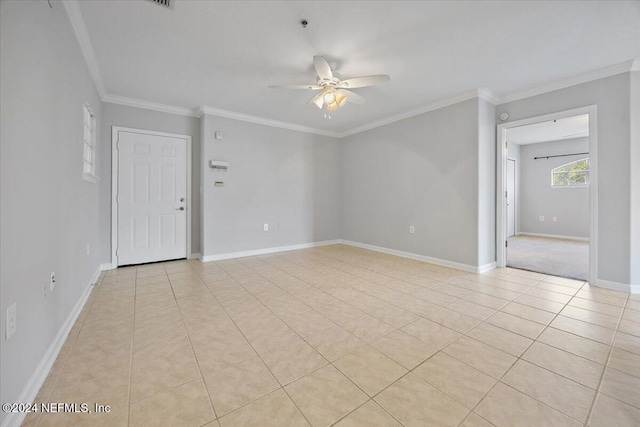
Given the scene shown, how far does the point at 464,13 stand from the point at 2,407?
3.65 metres

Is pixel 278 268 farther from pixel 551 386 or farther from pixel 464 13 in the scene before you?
pixel 464 13

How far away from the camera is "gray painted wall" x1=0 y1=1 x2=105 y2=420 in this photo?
1.20 metres

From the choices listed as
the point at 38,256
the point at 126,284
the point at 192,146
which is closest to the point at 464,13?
the point at 38,256

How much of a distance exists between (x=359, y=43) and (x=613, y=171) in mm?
3229

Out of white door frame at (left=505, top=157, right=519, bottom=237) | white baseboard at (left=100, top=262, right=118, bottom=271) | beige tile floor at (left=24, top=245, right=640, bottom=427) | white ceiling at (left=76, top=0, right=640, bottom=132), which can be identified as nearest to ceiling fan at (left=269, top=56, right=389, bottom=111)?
white ceiling at (left=76, top=0, right=640, bottom=132)

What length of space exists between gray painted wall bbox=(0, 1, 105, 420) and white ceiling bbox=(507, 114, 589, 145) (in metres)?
6.34

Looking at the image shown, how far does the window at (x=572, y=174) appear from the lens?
257 inches

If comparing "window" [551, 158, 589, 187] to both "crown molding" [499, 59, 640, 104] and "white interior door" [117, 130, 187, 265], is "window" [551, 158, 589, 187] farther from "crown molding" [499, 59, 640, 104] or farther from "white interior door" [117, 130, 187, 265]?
"white interior door" [117, 130, 187, 265]

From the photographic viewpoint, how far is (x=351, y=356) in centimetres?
177

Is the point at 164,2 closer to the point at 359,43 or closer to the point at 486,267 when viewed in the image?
the point at 359,43

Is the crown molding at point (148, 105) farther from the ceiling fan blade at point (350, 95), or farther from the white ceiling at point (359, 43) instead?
the ceiling fan blade at point (350, 95)

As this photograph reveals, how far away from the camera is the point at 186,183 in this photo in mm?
4434

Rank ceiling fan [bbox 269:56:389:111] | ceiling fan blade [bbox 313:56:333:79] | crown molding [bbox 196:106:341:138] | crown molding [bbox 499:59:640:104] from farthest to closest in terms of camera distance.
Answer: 1. crown molding [bbox 196:106:341:138]
2. crown molding [bbox 499:59:640:104]
3. ceiling fan [bbox 269:56:389:111]
4. ceiling fan blade [bbox 313:56:333:79]

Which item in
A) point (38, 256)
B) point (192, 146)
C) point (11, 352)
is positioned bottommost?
point (11, 352)
